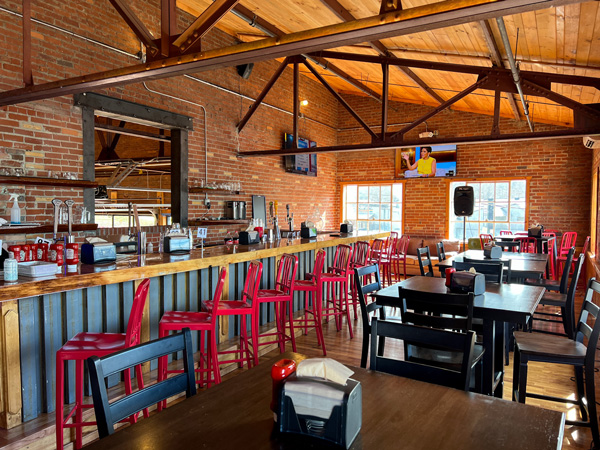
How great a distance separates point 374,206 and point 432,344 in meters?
9.82

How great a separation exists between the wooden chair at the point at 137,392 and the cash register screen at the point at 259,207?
674 cm

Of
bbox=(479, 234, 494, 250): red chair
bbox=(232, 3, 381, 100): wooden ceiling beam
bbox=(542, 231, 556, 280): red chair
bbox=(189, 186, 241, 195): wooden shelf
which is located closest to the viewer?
bbox=(232, 3, 381, 100): wooden ceiling beam

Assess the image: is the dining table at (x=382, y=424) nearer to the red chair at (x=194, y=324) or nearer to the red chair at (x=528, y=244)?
the red chair at (x=194, y=324)

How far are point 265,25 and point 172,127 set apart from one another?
2336 millimetres

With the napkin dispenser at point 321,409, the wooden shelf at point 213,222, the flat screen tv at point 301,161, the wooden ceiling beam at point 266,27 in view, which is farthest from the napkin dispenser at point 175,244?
the flat screen tv at point 301,161

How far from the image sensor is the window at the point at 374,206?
11.3 meters

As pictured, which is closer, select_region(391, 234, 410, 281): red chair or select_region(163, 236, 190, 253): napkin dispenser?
select_region(163, 236, 190, 253): napkin dispenser

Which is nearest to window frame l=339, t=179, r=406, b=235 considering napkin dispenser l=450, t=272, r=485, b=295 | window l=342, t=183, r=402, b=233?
window l=342, t=183, r=402, b=233

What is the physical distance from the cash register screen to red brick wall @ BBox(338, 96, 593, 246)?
148 inches

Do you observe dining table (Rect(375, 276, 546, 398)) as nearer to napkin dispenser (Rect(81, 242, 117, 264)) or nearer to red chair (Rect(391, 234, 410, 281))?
napkin dispenser (Rect(81, 242, 117, 264))

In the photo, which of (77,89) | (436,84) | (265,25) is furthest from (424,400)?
(436,84)

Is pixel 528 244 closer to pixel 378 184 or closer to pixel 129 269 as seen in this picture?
pixel 378 184

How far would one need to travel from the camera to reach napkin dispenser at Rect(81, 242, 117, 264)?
3295 millimetres

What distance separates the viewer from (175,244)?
13.2 feet
